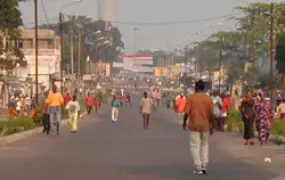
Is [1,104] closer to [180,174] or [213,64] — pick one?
[180,174]

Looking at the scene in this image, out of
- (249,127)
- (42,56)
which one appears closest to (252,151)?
(249,127)

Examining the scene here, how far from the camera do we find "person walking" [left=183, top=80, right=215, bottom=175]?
1495cm

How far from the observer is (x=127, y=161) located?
59.9ft

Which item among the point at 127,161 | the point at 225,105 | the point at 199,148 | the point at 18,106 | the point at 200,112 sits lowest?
the point at 18,106

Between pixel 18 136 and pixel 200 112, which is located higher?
pixel 200 112

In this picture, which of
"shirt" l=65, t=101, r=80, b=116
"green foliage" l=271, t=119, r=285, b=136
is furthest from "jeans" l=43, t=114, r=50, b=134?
"green foliage" l=271, t=119, r=285, b=136

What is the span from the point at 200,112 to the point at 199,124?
0.23 meters

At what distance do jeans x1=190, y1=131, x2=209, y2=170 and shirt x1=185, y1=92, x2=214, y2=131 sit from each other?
14 centimetres

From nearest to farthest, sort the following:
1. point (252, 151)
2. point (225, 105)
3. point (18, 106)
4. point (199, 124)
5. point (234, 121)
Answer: point (199, 124), point (252, 151), point (234, 121), point (225, 105), point (18, 106)

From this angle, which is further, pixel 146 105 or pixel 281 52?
pixel 281 52

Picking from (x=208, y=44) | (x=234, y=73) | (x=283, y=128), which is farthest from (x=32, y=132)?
(x=208, y=44)

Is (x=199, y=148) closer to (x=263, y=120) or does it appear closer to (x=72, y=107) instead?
(x=263, y=120)

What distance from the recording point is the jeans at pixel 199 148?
1495cm

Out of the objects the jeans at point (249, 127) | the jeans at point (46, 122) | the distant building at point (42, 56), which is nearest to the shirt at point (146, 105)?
the jeans at point (46, 122)
